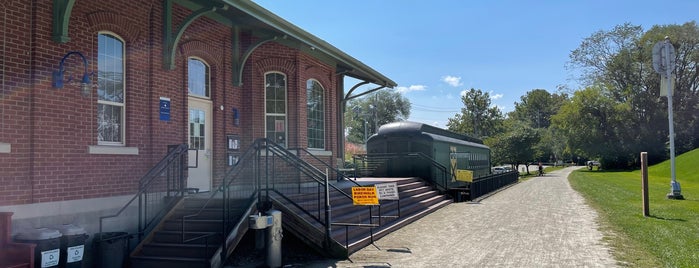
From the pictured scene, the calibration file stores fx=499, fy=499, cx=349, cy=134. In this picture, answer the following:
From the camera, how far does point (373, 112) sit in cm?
9006

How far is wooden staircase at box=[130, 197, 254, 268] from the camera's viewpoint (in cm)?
695

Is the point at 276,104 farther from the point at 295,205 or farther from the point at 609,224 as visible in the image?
the point at 609,224

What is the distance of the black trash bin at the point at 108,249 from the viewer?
6.66 m

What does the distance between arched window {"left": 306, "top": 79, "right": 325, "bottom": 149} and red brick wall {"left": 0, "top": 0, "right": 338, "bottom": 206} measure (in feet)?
9.73

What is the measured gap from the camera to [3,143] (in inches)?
249

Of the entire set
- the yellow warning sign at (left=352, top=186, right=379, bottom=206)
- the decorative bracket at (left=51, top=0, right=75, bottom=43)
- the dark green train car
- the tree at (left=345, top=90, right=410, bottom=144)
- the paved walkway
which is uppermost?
the tree at (left=345, top=90, right=410, bottom=144)

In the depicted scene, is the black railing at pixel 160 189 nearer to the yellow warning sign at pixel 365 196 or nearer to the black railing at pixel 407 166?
the yellow warning sign at pixel 365 196

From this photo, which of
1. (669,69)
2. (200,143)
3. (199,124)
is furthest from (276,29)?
(669,69)

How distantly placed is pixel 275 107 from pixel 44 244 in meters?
6.84

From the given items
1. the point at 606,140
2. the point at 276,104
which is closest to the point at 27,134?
the point at 276,104

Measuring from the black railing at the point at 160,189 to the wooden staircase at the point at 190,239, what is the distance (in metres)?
0.17

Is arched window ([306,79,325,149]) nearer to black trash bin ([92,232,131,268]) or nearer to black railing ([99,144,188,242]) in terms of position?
black railing ([99,144,188,242])

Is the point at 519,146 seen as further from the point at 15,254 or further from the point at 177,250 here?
the point at 15,254

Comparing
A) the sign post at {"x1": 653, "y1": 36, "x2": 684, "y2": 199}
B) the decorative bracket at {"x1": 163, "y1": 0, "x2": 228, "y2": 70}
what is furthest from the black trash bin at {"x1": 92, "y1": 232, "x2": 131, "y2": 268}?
the sign post at {"x1": 653, "y1": 36, "x2": 684, "y2": 199}
